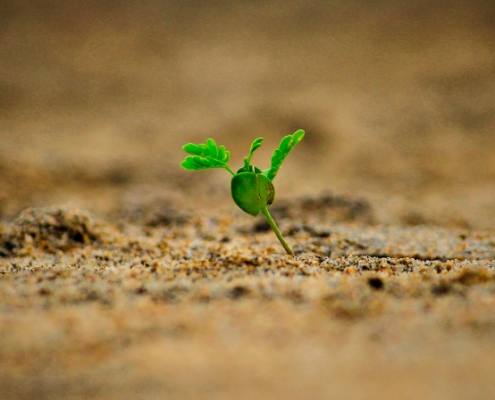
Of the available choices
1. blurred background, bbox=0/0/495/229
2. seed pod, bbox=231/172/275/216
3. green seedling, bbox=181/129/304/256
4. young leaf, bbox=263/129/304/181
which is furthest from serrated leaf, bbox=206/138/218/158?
blurred background, bbox=0/0/495/229

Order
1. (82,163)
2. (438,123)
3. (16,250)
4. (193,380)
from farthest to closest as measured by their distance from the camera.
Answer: (438,123) → (82,163) → (16,250) → (193,380)

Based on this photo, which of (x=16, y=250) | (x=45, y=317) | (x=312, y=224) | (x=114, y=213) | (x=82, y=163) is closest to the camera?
(x=45, y=317)

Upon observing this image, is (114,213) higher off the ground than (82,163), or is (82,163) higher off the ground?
(82,163)

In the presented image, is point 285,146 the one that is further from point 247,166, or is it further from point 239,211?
point 239,211

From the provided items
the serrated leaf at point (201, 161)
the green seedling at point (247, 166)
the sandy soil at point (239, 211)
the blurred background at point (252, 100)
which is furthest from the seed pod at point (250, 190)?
the blurred background at point (252, 100)

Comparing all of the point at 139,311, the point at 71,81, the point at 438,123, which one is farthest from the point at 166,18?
the point at 139,311

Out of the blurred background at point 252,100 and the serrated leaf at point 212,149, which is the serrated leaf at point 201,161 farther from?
the blurred background at point 252,100

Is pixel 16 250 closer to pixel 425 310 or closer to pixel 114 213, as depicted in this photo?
pixel 114 213

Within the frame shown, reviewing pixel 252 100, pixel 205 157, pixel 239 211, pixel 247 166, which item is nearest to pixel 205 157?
pixel 205 157
